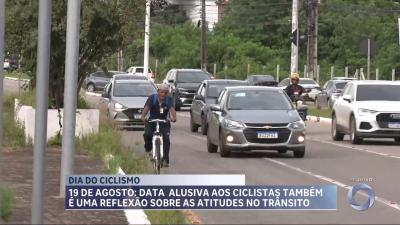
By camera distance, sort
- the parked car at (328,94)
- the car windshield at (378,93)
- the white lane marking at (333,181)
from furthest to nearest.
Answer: the parked car at (328,94) < the car windshield at (378,93) < the white lane marking at (333,181)

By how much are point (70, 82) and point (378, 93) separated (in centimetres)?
1441

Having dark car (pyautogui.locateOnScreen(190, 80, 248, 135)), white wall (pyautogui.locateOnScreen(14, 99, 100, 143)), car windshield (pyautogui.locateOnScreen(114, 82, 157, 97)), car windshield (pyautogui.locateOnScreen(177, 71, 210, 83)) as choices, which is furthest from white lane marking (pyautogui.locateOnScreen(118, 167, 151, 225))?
car windshield (pyautogui.locateOnScreen(177, 71, 210, 83))

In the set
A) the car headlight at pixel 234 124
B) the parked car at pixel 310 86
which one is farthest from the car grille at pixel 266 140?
the parked car at pixel 310 86

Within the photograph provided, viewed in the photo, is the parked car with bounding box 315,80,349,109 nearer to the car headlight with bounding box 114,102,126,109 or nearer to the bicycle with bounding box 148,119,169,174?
the car headlight with bounding box 114,102,126,109

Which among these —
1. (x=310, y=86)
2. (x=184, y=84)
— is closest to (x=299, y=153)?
(x=184, y=84)

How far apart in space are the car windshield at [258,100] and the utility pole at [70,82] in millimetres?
8743

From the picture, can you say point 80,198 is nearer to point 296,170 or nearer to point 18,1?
point 296,170

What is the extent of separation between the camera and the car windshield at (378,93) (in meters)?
24.5

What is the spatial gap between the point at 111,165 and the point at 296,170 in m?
4.12

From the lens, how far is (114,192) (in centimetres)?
1080

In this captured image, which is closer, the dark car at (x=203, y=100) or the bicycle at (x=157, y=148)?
the bicycle at (x=157, y=148)

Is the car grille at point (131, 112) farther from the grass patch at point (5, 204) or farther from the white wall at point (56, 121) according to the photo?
the grass patch at point (5, 204)

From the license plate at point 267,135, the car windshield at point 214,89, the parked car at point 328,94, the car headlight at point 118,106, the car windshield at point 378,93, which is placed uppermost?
the car windshield at point 378,93

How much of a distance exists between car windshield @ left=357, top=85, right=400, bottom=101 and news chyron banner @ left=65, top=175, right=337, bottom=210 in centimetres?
1369
